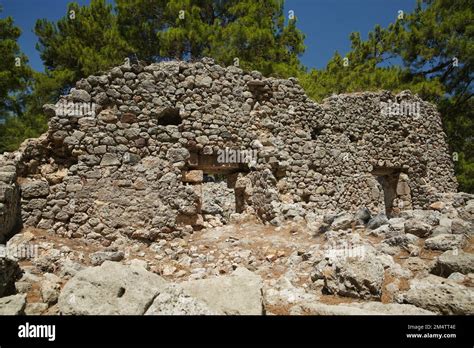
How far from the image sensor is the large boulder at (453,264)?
137 inches

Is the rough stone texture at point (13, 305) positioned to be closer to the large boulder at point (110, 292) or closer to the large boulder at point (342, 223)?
the large boulder at point (110, 292)

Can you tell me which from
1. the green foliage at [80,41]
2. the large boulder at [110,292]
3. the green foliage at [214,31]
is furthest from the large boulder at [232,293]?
the green foliage at [80,41]

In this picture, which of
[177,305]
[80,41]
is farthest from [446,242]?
[80,41]

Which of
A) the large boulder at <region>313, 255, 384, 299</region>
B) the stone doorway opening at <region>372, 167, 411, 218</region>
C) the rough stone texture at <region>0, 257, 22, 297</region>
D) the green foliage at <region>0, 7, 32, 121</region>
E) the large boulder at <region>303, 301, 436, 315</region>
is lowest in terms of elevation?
the large boulder at <region>303, 301, 436, 315</region>

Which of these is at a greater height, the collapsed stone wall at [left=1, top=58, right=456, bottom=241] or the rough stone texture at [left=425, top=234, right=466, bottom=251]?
the collapsed stone wall at [left=1, top=58, right=456, bottom=241]

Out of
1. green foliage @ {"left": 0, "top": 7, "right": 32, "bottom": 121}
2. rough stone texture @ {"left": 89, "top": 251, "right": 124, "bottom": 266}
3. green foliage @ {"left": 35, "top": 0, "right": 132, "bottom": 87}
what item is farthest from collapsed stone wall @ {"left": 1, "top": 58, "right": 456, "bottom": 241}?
green foliage @ {"left": 0, "top": 7, "right": 32, "bottom": 121}

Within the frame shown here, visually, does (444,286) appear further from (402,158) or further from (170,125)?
(402,158)

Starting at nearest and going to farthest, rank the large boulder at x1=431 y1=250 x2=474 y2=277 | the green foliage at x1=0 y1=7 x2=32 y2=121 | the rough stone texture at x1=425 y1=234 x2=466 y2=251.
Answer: the large boulder at x1=431 y1=250 x2=474 y2=277, the rough stone texture at x1=425 y1=234 x2=466 y2=251, the green foliage at x1=0 y1=7 x2=32 y2=121

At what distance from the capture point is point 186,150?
6492mm

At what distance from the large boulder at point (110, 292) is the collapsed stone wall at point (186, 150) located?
296 centimetres

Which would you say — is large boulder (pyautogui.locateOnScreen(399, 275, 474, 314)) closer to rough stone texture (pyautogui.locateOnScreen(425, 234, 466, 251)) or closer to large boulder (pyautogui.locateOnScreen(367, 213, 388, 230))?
rough stone texture (pyautogui.locateOnScreen(425, 234, 466, 251))

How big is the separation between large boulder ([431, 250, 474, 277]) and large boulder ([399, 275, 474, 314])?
480 millimetres

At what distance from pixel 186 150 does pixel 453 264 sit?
4508mm

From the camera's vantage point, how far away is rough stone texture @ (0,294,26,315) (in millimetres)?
2544
